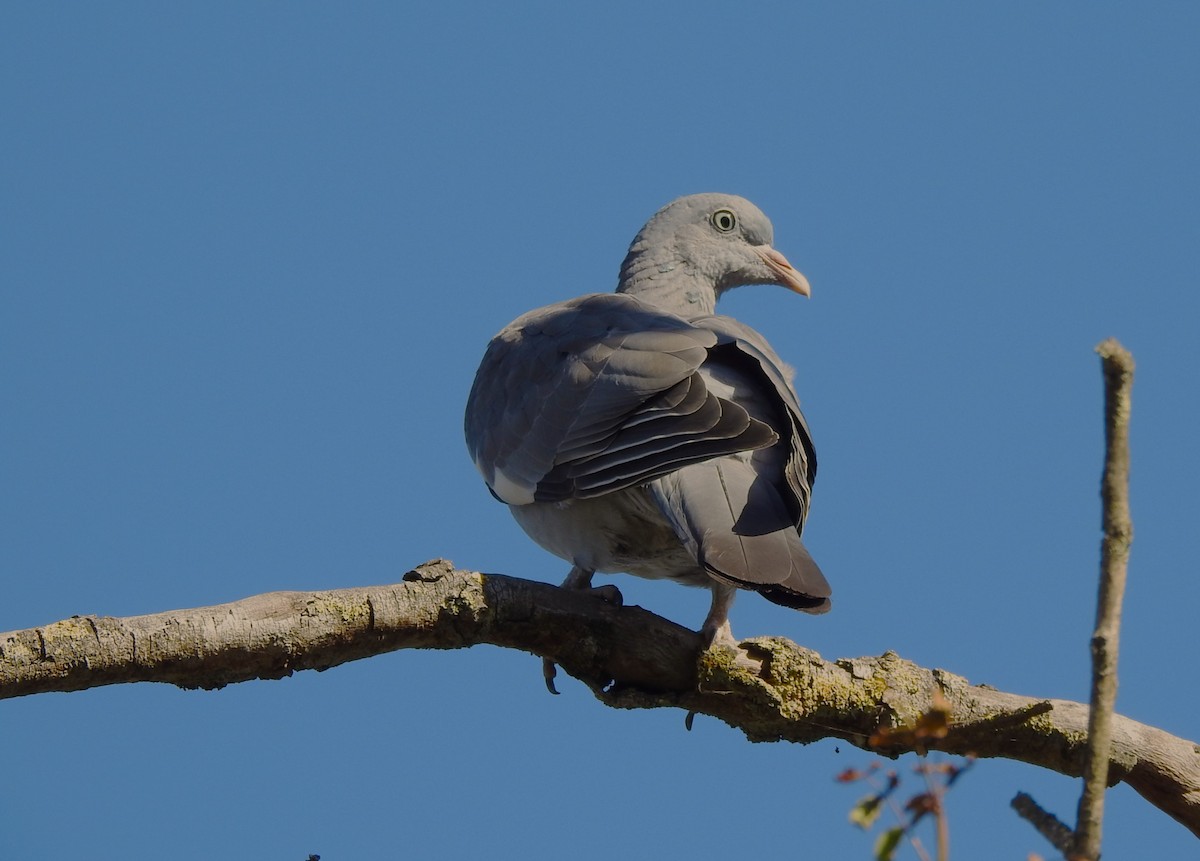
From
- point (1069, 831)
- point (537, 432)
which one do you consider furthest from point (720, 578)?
point (1069, 831)

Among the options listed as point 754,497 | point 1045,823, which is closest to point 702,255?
point 754,497

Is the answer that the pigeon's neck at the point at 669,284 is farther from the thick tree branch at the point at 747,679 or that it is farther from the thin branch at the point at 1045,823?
the thin branch at the point at 1045,823

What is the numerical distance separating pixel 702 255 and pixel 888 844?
529 cm

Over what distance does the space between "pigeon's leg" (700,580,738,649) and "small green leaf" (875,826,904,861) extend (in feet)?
7.79

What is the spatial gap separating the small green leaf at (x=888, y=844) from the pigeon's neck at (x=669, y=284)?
197 inches

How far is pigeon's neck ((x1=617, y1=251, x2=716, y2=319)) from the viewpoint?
6555mm

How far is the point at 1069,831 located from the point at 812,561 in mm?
2080

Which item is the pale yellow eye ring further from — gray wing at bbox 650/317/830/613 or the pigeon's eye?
gray wing at bbox 650/317/830/613

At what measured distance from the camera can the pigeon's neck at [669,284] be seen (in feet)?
21.5

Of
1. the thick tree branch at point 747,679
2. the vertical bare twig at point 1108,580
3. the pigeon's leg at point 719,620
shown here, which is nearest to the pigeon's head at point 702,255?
the pigeon's leg at point 719,620

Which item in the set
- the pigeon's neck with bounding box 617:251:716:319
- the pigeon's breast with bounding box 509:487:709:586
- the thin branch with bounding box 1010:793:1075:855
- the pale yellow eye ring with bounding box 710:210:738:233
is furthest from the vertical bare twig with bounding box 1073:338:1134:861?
the pale yellow eye ring with bounding box 710:210:738:233

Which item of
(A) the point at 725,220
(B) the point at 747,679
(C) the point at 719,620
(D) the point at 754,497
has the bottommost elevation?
(B) the point at 747,679

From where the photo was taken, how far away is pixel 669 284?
260 inches

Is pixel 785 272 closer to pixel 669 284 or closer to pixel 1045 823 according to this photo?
pixel 669 284
